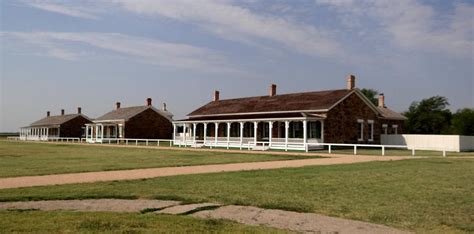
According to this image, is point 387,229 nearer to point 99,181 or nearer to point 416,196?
point 416,196

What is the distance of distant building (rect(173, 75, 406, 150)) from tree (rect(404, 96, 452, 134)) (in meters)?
23.8

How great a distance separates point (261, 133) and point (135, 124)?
2436 centimetres

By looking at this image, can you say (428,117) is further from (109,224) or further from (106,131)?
(109,224)

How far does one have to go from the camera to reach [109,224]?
7.44 m

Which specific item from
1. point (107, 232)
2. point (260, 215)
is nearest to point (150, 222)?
point (107, 232)

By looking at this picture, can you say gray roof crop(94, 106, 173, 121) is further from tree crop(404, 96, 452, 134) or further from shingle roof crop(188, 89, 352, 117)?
tree crop(404, 96, 452, 134)

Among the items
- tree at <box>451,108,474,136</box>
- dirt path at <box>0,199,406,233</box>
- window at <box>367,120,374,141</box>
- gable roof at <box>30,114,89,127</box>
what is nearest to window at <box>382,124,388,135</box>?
window at <box>367,120,374,141</box>

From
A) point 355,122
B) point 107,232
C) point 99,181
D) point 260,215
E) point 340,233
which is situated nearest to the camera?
point 107,232

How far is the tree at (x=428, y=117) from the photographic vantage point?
73.2m

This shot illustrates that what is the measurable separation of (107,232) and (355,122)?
37.7 m

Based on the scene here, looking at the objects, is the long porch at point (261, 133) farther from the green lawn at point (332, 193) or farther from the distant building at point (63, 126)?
the distant building at point (63, 126)

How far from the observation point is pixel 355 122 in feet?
140

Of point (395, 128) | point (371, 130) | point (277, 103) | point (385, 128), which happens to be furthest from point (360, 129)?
point (395, 128)

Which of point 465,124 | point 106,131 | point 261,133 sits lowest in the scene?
point 261,133
